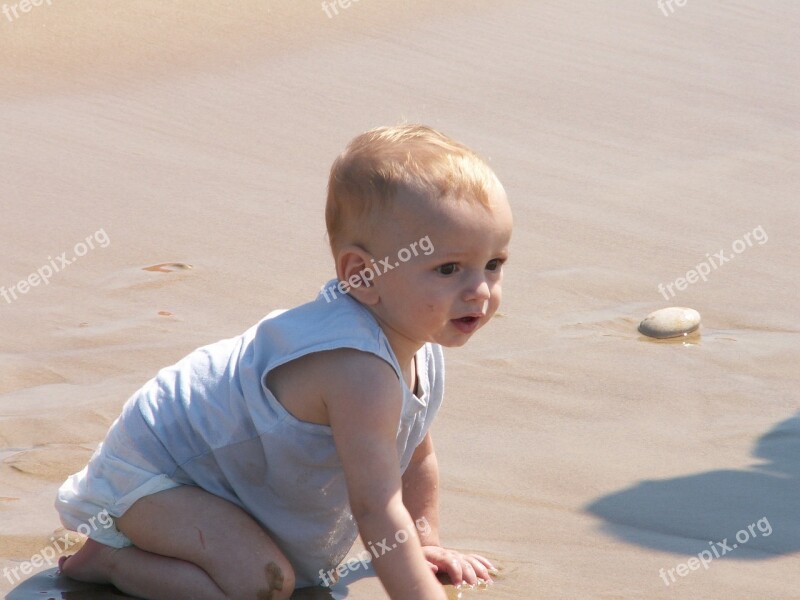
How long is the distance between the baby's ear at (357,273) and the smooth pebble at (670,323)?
1.81m

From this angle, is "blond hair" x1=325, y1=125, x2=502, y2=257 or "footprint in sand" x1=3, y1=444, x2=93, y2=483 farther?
"footprint in sand" x1=3, y1=444, x2=93, y2=483

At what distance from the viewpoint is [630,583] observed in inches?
98.3

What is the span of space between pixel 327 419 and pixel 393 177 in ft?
1.57

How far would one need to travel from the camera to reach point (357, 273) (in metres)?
2.30

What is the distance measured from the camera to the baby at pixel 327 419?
2215 mm

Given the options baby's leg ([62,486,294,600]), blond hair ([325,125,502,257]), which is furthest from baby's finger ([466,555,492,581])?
blond hair ([325,125,502,257])

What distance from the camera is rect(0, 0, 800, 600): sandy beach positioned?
2820 mm

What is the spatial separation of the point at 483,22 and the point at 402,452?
5.87m

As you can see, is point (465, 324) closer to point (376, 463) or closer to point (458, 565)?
point (376, 463)

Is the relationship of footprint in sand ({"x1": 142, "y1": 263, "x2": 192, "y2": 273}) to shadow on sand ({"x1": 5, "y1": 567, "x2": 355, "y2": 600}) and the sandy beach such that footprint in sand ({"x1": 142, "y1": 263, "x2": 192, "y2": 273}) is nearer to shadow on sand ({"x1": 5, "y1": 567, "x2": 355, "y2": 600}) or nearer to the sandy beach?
the sandy beach

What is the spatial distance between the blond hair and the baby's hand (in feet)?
2.30

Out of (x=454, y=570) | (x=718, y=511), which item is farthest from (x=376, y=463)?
(x=718, y=511)

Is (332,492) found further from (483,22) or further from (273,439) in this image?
(483,22)

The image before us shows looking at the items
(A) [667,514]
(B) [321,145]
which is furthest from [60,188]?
(A) [667,514]
